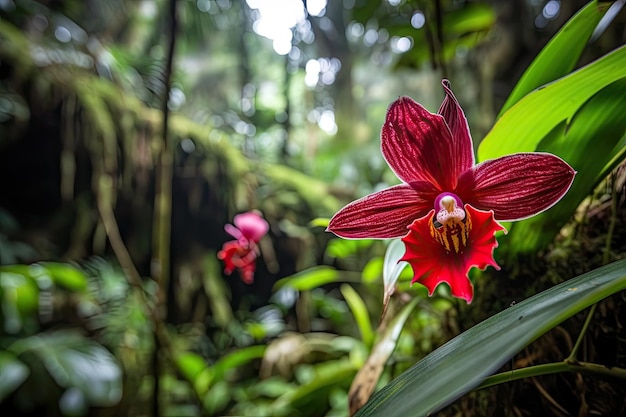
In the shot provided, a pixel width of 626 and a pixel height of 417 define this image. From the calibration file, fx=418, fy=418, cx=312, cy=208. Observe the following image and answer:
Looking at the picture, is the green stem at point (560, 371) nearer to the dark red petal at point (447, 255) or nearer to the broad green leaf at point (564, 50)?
the dark red petal at point (447, 255)

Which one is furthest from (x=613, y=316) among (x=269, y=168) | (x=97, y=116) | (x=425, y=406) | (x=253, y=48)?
(x=253, y=48)

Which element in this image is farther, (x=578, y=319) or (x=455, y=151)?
(x=578, y=319)

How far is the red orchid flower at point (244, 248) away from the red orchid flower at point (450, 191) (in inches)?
14.4

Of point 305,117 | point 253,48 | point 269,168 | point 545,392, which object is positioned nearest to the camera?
point 545,392

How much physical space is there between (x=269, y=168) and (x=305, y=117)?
1360mm

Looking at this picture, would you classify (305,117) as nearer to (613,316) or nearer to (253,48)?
(253,48)

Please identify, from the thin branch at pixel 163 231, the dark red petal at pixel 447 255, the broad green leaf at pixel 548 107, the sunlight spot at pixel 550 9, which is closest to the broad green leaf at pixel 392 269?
the dark red petal at pixel 447 255

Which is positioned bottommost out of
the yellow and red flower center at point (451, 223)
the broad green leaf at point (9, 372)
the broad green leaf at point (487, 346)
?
the broad green leaf at point (9, 372)

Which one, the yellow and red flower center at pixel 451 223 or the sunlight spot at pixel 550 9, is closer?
the yellow and red flower center at pixel 451 223

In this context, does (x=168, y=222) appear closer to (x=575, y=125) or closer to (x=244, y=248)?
(x=244, y=248)

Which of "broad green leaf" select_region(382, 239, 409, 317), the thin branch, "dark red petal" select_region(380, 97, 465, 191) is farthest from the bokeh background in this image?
"dark red petal" select_region(380, 97, 465, 191)

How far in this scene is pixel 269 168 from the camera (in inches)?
71.7

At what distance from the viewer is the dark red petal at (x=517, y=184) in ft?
1.29

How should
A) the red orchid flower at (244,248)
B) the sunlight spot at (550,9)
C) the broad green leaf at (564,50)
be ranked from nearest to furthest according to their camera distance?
the broad green leaf at (564,50)
the red orchid flower at (244,248)
the sunlight spot at (550,9)
